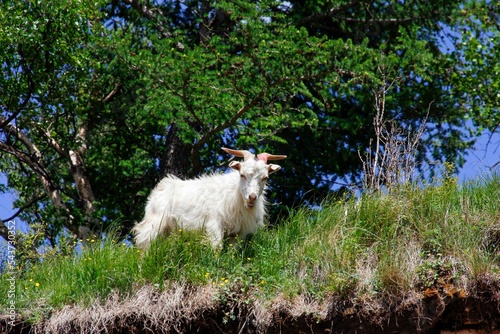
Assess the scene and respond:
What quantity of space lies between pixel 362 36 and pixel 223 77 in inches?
179

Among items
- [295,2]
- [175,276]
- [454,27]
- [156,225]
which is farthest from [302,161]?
[175,276]

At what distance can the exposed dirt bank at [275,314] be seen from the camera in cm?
840

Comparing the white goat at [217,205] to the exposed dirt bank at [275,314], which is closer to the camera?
the exposed dirt bank at [275,314]

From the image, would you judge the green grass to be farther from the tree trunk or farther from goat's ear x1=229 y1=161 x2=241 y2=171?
the tree trunk

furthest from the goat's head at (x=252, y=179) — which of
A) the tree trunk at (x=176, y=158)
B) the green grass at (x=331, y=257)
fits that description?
the tree trunk at (x=176, y=158)

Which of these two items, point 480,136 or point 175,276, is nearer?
point 175,276

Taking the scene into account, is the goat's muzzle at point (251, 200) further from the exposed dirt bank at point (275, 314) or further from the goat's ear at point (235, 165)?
the exposed dirt bank at point (275, 314)

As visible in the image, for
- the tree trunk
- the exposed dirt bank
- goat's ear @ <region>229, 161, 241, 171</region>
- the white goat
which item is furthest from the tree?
the exposed dirt bank

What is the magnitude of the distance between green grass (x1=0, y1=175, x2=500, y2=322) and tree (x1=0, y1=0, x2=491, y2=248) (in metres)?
3.65

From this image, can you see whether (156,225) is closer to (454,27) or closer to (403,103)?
(403,103)

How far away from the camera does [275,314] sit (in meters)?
8.87

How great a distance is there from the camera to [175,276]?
945 cm

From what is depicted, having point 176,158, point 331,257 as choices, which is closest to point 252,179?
point 331,257

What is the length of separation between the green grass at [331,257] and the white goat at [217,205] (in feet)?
0.89
